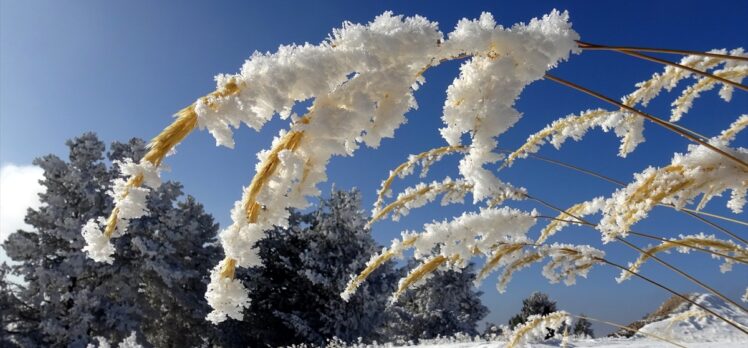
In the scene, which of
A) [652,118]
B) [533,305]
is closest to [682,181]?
[652,118]

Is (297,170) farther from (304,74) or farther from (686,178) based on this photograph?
(686,178)

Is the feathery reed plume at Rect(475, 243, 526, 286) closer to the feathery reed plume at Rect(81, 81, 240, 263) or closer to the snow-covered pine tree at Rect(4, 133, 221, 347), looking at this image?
the feathery reed plume at Rect(81, 81, 240, 263)

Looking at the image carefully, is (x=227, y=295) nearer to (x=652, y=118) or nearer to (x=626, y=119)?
(x=652, y=118)

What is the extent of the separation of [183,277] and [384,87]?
17885 millimetres

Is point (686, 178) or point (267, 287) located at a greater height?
point (267, 287)

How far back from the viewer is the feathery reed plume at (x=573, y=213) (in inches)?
76.6

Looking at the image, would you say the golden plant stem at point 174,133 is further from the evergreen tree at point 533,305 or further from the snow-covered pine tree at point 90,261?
the evergreen tree at point 533,305

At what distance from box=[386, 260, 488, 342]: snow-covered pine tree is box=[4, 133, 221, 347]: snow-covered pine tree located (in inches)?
375

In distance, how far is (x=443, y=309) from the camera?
2167 centimetres

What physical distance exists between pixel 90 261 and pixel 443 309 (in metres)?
14.3

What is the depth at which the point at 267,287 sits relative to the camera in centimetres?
1845

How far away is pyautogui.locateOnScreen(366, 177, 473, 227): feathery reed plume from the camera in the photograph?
6.93 feet

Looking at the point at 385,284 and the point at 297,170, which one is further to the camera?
the point at 385,284

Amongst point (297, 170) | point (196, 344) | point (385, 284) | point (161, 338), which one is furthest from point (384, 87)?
point (161, 338)
